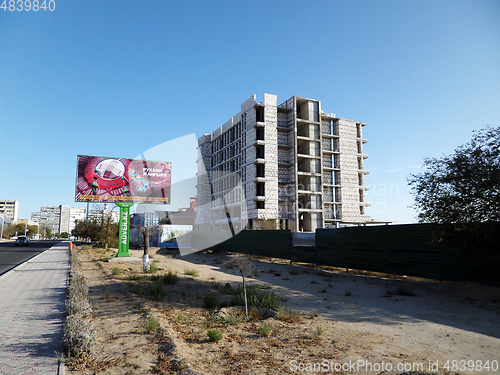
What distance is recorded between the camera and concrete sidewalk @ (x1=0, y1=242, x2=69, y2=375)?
514 cm

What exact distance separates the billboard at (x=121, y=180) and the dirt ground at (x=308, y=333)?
45.3 feet

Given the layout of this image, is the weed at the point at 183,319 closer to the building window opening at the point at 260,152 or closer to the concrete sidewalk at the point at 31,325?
the concrete sidewalk at the point at 31,325

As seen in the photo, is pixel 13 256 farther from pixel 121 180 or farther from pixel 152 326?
pixel 152 326

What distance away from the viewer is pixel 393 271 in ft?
47.4

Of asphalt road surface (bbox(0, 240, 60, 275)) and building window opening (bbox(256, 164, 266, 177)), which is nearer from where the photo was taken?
asphalt road surface (bbox(0, 240, 60, 275))

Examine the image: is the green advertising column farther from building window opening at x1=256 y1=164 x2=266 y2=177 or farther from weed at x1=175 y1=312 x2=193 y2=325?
building window opening at x1=256 y1=164 x2=266 y2=177

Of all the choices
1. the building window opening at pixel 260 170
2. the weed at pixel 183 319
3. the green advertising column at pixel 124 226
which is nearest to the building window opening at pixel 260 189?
the building window opening at pixel 260 170

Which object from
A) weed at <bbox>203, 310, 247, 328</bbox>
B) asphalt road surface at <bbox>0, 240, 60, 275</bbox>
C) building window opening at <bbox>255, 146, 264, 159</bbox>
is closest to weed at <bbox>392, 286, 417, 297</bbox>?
weed at <bbox>203, 310, 247, 328</bbox>

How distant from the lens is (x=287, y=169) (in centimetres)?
5556

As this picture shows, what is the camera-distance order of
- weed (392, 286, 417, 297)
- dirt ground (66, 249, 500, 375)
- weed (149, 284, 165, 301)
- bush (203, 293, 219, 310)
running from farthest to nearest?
weed (392, 286, 417, 297) < weed (149, 284, 165, 301) < bush (203, 293, 219, 310) < dirt ground (66, 249, 500, 375)

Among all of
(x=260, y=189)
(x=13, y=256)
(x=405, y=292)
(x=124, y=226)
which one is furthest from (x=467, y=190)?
(x=260, y=189)

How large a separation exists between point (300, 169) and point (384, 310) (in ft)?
164

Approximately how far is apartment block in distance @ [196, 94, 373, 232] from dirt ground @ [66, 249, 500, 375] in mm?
37486

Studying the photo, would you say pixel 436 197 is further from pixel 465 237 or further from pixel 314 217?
pixel 314 217
